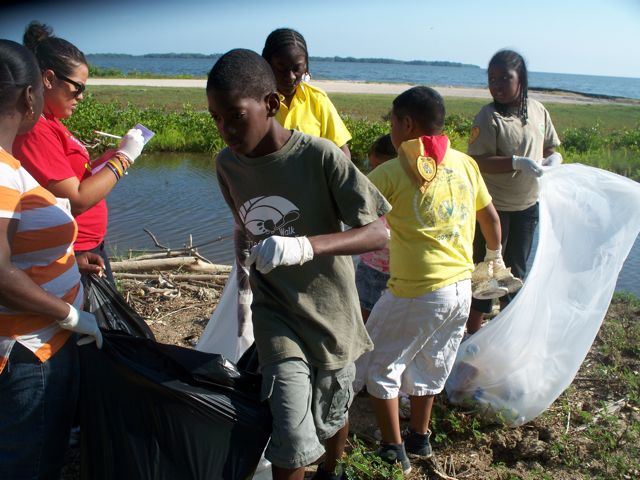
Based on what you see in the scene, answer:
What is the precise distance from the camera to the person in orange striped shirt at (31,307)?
171cm

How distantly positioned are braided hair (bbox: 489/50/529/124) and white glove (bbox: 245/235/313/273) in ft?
7.64

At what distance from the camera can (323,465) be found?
2.45m

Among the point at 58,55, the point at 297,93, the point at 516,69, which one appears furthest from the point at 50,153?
the point at 516,69

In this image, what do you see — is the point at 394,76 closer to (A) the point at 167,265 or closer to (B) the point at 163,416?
(A) the point at 167,265

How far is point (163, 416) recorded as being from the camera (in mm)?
1938

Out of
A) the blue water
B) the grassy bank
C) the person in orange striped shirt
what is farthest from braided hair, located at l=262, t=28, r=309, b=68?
the blue water

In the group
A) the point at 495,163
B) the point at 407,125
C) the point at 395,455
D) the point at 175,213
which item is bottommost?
the point at 175,213

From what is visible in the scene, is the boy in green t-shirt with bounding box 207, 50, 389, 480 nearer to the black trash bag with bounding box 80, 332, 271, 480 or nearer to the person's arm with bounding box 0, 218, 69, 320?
the black trash bag with bounding box 80, 332, 271, 480

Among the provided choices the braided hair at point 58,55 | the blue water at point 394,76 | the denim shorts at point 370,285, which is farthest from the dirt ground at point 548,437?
the blue water at point 394,76

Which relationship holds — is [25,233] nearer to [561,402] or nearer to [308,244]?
[308,244]

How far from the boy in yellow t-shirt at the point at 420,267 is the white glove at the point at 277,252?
86 cm

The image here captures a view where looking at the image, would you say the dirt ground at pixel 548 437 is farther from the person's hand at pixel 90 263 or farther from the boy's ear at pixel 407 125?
the boy's ear at pixel 407 125

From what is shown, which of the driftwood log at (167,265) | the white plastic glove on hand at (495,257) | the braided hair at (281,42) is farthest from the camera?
the driftwood log at (167,265)

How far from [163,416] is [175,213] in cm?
690
